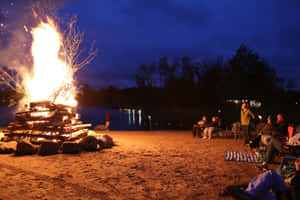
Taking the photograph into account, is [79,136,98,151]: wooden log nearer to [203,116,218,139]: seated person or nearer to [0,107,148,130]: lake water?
[203,116,218,139]: seated person

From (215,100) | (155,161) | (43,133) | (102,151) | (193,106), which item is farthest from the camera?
(193,106)

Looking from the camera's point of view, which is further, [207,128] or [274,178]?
[207,128]

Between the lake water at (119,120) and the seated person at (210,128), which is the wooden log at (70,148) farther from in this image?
the lake water at (119,120)

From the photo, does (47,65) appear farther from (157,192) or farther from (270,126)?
(270,126)

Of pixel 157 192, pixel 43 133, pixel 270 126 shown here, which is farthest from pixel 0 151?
pixel 270 126

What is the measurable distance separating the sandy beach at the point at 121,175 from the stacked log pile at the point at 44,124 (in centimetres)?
171

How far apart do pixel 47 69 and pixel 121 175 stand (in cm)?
757

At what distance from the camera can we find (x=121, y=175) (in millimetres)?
5469

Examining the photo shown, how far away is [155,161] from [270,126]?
14.3 feet

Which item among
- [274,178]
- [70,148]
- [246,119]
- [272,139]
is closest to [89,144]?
[70,148]

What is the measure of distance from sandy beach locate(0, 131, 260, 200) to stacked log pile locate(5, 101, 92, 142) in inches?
67.4

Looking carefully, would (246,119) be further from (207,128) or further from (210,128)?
(207,128)

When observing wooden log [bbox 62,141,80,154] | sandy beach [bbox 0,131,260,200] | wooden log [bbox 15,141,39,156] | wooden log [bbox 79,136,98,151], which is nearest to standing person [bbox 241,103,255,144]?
sandy beach [bbox 0,131,260,200]

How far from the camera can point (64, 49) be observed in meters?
10.9
